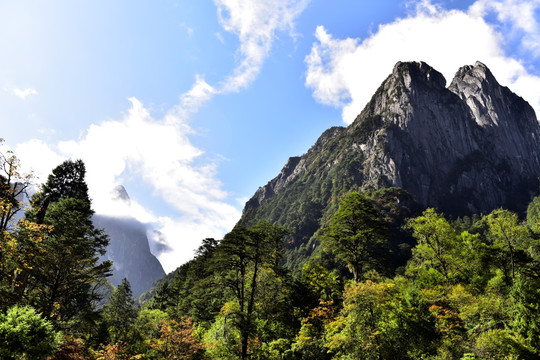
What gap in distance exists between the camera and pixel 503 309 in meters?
19.6

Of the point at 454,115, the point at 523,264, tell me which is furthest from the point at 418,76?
the point at 523,264

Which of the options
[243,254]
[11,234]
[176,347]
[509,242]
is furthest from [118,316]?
[509,242]

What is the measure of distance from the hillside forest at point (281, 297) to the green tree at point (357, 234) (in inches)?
4.5

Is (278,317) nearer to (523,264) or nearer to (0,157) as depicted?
(0,157)

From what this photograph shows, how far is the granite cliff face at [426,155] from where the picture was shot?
490 ft

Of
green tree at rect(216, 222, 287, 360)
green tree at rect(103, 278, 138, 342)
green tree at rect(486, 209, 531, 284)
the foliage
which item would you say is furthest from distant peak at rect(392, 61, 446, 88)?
the foliage

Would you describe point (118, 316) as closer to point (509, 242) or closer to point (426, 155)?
point (509, 242)

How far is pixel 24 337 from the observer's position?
988 cm

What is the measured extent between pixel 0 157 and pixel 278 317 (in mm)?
25587

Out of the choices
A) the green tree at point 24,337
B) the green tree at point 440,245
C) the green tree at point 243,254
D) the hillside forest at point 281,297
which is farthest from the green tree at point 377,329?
the green tree at point 440,245

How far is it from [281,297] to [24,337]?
2156 cm

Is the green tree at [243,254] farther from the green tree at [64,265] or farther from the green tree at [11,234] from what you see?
the green tree at [11,234]

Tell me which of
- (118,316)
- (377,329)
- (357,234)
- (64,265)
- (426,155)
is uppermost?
(426,155)

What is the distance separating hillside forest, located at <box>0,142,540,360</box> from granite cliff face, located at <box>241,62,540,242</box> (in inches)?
4071
